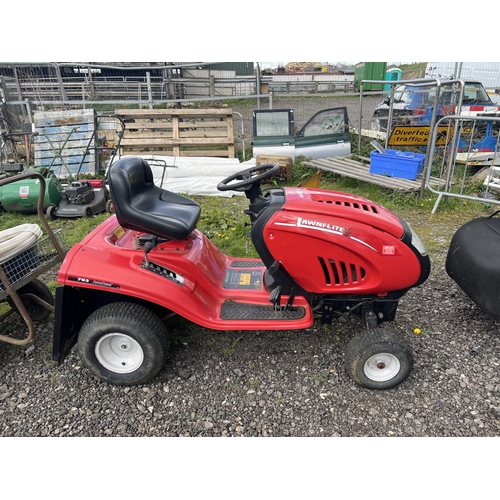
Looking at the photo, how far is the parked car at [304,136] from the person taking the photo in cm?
799

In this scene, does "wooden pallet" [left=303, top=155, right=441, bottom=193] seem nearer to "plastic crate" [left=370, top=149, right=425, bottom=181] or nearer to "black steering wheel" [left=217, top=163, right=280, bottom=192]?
"plastic crate" [left=370, top=149, right=425, bottom=181]

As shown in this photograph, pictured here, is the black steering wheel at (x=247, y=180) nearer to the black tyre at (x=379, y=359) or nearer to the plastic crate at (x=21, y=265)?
the black tyre at (x=379, y=359)

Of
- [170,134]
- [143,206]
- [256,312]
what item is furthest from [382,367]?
[170,134]

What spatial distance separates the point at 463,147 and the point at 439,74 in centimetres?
486

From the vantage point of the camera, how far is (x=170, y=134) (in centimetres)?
787

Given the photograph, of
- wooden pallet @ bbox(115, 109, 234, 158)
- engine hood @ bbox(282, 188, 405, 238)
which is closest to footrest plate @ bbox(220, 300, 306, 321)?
engine hood @ bbox(282, 188, 405, 238)

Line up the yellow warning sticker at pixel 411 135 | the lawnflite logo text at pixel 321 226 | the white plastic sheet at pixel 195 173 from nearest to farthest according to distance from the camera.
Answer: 1. the lawnflite logo text at pixel 321 226
2. the white plastic sheet at pixel 195 173
3. the yellow warning sticker at pixel 411 135

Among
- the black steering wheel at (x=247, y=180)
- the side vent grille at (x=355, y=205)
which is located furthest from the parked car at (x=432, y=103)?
the black steering wheel at (x=247, y=180)

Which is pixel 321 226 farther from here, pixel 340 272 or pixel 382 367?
pixel 382 367

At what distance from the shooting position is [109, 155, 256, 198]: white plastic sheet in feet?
22.1

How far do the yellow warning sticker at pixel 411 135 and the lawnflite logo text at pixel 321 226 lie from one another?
5551 mm

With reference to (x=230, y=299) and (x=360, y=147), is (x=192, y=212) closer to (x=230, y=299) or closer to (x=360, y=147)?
(x=230, y=299)

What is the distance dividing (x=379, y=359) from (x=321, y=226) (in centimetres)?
91

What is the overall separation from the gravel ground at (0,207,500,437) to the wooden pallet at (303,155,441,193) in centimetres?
326
